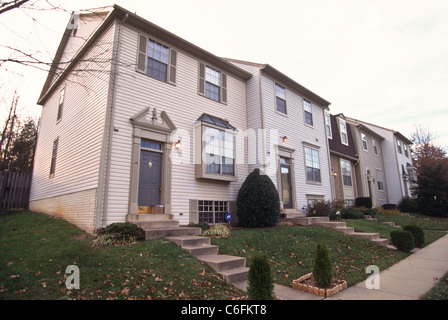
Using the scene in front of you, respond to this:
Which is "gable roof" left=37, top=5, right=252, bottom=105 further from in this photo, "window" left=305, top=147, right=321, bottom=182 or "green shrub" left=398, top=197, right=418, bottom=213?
"green shrub" left=398, top=197, right=418, bottom=213

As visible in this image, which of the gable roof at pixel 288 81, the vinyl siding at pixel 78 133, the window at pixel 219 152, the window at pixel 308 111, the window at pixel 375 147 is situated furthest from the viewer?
the window at pixel 375 147

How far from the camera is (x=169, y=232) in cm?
725

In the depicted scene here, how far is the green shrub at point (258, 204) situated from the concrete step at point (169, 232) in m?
2.54

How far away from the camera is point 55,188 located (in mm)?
10961

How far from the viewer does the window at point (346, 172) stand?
19.2 m

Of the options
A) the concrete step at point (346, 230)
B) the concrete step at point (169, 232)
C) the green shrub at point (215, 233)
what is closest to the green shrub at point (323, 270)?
the green shrub at point (215, 233)

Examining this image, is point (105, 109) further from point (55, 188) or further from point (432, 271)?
point (432, 271)

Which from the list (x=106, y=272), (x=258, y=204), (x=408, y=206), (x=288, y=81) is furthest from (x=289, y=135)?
(x=408, y=206)

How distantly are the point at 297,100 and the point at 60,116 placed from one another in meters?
11.9

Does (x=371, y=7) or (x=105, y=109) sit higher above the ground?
(x=371, y=7)

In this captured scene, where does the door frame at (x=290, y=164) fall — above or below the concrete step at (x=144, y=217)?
above

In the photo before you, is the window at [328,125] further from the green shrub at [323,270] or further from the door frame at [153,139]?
the green shrub at [323,270]

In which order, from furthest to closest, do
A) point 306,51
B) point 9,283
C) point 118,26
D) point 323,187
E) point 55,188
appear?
point 323,187 → point 306,51 → point 55,188 → point 118,26 → point 9,283
